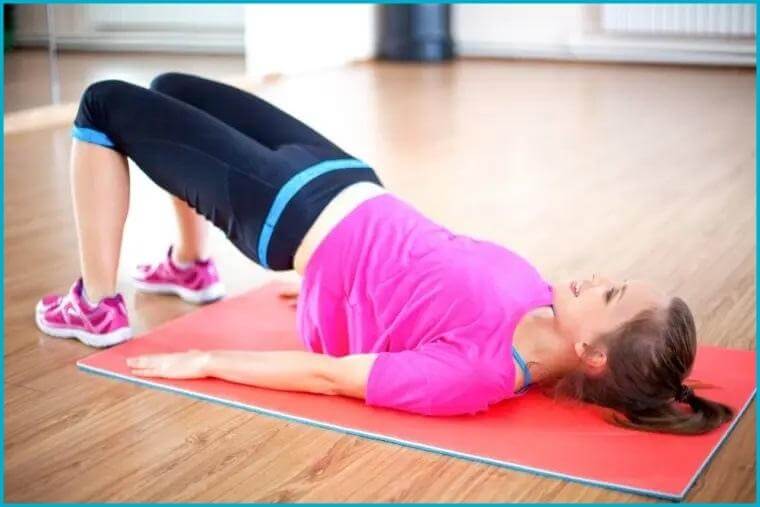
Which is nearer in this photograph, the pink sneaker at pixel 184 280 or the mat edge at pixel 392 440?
the mat edge at pixel 392 440

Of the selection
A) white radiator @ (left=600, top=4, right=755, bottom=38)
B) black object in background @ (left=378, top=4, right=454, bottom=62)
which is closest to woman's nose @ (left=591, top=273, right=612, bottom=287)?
white radiator @ (left=600, top=4, right=755, bottom=38)

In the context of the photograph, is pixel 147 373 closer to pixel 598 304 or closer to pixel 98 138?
pixel 98 138

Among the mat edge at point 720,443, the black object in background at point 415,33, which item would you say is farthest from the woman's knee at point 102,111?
the black object in background at point 415,33

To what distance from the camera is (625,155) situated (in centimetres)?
406

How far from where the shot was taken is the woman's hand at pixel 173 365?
6.37ft

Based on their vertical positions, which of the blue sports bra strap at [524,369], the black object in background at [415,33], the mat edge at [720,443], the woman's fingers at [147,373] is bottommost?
the mat edge at [720,443]

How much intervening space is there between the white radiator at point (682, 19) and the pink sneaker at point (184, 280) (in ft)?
14.1

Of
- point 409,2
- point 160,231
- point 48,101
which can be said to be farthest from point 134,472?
point 409,2

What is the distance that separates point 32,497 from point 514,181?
232 cm

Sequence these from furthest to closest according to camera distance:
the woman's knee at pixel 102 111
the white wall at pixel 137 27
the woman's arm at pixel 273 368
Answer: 1. the white wall at pixel 137 27
2. the woman's knee at pixel 102 111
3. the woman's arm at pixel 273 368

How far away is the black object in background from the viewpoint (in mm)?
6402

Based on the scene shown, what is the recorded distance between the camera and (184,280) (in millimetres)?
2432

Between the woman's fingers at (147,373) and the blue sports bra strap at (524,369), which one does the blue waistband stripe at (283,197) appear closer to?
the woman's fingers at (147,373)

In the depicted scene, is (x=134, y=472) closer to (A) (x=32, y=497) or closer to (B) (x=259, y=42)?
(A) (x=32, y=497)
